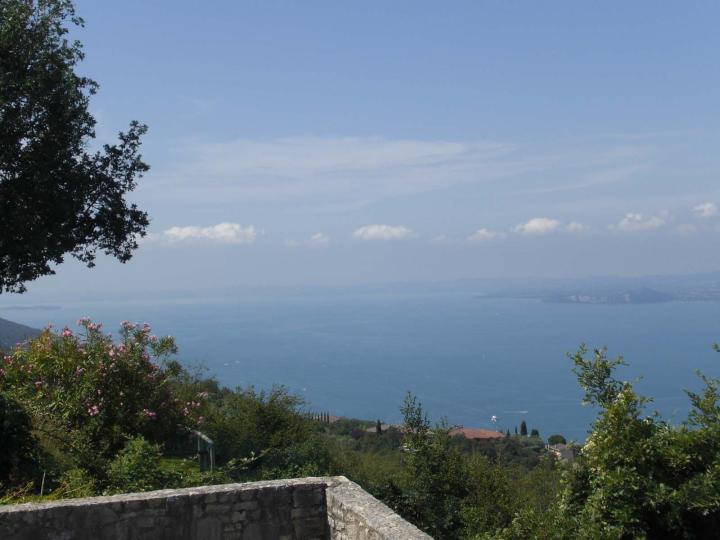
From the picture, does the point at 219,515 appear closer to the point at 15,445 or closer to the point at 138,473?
the point at 138,473

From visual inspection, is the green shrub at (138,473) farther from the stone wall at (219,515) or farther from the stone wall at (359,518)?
the stone wall at (359,518)

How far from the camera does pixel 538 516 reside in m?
8.02

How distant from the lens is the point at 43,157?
12.8 meters

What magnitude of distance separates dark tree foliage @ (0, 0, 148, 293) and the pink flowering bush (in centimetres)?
172

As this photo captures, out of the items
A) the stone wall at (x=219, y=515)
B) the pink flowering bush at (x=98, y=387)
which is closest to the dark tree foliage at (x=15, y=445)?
the pink flowering bush at (x=98, y=387)

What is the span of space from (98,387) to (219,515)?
599cm

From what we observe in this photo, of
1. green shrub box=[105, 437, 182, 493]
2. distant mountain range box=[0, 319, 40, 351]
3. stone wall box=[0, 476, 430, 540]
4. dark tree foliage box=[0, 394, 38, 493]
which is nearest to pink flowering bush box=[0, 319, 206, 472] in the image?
dark tree foliage box=[0, 394, 38, 493]

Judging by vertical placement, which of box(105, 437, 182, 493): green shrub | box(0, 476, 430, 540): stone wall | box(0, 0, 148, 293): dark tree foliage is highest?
box(0, 0, 148, 293): dark tree foliage

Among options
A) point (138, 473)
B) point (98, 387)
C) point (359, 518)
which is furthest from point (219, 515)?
point (98, 387)

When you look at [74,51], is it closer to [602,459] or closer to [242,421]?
[242,421]

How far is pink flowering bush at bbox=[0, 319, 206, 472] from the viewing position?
35.5ft

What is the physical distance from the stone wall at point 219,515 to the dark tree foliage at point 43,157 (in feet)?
25.5

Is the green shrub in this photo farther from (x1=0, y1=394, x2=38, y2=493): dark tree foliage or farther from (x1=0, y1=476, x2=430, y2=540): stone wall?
(x1=0, y1=476, x2=430, y2=540): stone wall

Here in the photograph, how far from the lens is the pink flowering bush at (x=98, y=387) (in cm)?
1081
